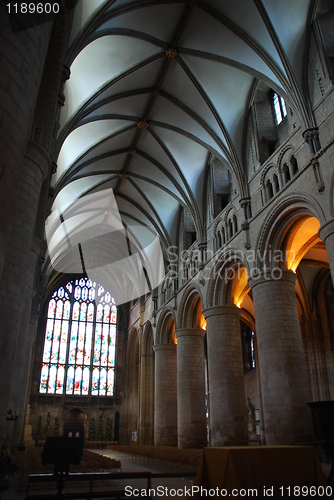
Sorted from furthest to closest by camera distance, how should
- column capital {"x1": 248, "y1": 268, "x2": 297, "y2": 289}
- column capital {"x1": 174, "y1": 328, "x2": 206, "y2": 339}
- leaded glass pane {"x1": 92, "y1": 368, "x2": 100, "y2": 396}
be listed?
leaded glass pane {"x1": 92, "y1": 368, "x2": 100, "y2": 396} → column capital {"x1": 174, "y1": 328, "x2": 206, "y2": 339} → column capital {"x1": 248, "y1": 268, "x2": 297, "y2": 289}

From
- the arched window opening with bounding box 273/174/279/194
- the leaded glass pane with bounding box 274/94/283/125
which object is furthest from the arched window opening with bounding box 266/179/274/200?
the leaded glass pane with bounding box 274/94/283/125

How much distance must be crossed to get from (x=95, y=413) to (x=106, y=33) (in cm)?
2906

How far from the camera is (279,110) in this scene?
15570 millimetres

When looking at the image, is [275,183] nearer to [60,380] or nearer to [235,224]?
[235,224]

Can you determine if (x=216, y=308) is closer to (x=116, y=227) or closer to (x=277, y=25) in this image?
(x=277, y=25)

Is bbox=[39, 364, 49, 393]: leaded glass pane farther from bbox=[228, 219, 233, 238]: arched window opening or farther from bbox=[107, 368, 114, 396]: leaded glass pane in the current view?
bbox=[228, 219, 233, 238]: arched window opening

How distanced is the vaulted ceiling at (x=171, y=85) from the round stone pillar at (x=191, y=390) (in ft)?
17.9

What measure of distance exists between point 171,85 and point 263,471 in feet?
50.7

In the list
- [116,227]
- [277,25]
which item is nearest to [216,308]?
[277,25]

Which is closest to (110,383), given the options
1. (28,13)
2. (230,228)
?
(230,228)

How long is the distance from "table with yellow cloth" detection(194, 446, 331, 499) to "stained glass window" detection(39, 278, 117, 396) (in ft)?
99.3

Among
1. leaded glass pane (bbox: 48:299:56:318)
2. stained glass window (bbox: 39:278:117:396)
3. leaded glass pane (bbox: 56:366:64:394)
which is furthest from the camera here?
leaded glass pane (bbox: 48:299:56:318)

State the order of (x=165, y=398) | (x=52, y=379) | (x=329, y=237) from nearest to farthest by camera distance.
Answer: (x=329, y=237)
(x=165, y=398)
(x=52, y=379)

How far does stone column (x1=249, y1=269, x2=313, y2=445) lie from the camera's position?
11383 mm
